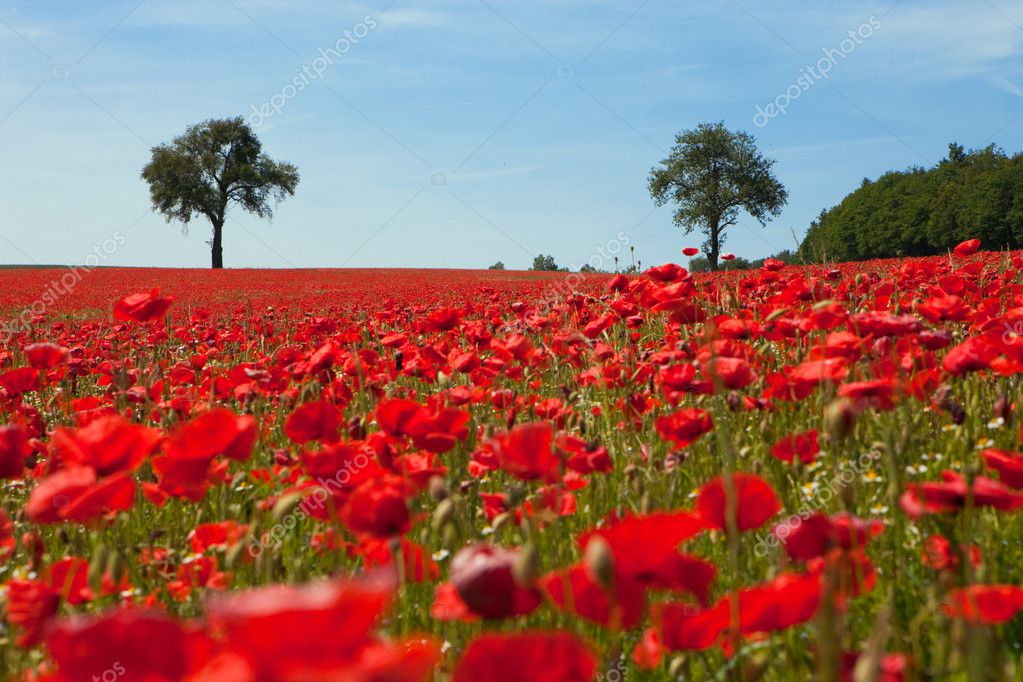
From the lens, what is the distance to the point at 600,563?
94 cm

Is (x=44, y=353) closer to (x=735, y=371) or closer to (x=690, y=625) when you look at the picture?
(x=735, y=371)

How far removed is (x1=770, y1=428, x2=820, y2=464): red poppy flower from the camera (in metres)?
2.22

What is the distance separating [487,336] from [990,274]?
3713mm

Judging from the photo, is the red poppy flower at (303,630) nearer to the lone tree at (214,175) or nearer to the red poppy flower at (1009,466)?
the red poppy flower at (1009,466)

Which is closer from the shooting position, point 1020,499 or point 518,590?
point 518,590

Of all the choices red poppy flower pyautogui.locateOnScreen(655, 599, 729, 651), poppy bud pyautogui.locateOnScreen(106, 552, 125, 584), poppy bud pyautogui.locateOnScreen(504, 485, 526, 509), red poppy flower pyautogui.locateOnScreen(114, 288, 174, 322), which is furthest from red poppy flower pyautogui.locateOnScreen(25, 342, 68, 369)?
red poppy flower pyautogui.locateOnScreen(655, 599, 729, 651)

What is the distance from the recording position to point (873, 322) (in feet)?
8.16

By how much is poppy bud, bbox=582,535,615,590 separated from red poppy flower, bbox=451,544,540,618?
4.9 inches

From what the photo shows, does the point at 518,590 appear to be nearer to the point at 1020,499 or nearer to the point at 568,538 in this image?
the point at 1020,499

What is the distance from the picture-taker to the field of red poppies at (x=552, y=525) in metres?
0.78

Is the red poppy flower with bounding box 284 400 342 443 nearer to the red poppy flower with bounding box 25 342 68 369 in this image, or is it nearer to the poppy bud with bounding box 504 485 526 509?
the poppy bud with bounding box 504 485 526 509

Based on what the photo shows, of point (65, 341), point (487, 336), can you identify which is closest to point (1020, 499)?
point (487, 336)

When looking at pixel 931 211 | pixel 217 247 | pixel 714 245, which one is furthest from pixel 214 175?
pixel 931 211

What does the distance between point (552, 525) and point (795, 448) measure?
66cm
